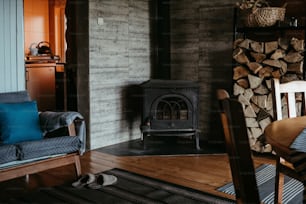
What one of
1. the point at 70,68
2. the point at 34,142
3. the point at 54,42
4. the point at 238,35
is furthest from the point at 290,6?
the point at 54,42

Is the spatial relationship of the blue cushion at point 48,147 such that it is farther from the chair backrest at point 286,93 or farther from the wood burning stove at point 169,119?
the chair backrest at point 286,93

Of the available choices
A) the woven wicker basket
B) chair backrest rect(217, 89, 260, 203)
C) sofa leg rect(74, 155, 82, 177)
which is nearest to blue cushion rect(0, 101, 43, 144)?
sofa leg rect(74, 155, 82, 177)

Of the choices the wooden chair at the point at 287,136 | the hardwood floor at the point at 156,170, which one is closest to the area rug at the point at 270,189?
the hardwood floor at the point at 156,170

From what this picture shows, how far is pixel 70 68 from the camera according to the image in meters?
4.49

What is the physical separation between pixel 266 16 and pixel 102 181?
233 centimetres

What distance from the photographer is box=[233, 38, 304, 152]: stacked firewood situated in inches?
150

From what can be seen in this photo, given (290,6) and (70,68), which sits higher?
(290,6)

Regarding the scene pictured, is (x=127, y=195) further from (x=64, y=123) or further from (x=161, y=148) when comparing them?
(x=161, y=148)

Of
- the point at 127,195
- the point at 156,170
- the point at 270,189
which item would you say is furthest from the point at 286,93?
the point at 156,170

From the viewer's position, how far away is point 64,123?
10.3 feet

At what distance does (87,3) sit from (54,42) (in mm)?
3845

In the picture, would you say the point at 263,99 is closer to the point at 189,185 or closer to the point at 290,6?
the point at 290,6

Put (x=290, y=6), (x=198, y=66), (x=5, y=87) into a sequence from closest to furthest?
(x=5, y=87), (x=290, y=6), (x=198, y=66)

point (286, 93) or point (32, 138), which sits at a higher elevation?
point (286, 93)
